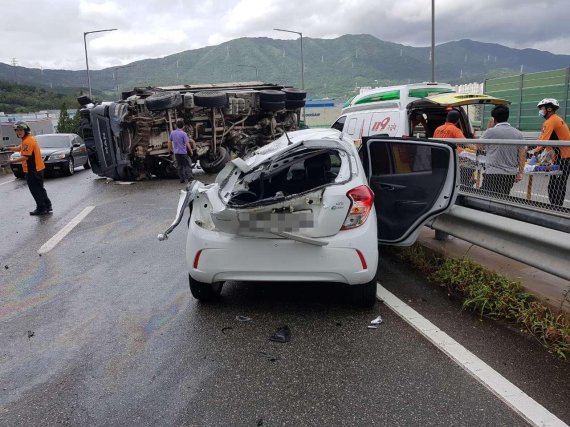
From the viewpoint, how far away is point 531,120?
58.4 ft

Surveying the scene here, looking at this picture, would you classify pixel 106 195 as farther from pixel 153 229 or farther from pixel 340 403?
pixel 340 403

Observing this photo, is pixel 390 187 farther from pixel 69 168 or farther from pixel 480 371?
pixel 69 168

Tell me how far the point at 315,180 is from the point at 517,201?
1914mm

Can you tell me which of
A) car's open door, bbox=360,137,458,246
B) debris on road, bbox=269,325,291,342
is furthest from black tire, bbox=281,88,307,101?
debris on road, bbox=269,325,291,342

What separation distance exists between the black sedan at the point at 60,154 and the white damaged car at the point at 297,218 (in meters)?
13.5

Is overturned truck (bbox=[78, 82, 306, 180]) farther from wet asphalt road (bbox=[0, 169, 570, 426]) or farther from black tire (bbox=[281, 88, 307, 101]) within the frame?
wet asphalt road (bbox=[0, 169, 570, 426])

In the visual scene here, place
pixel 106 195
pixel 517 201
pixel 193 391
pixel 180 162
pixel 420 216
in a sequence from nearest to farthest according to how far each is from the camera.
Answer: pixel 193 391
pixel 517 201
pixel 420 216
pixel 106 195
pixel 180 162

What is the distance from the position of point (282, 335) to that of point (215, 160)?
499 inches

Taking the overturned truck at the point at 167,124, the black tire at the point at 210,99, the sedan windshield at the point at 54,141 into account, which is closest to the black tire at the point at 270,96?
the overturned truck at the point at 167,124

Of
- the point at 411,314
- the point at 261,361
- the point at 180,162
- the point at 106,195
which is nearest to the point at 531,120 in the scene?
the point at 180,162

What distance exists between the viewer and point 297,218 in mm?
3924

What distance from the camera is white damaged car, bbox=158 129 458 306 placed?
3.94 metres

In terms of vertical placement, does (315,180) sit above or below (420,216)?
above

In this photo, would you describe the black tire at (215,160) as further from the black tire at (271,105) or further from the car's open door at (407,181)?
the car's open door at (407,181)
